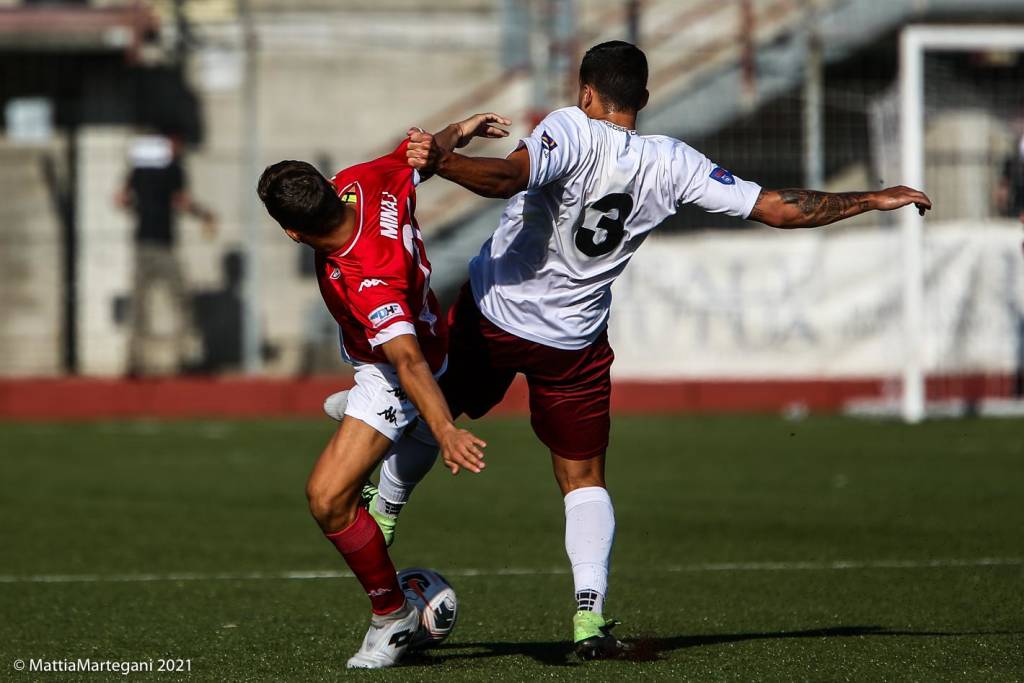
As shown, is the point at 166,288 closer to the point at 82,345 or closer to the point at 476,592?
the point at 82,345

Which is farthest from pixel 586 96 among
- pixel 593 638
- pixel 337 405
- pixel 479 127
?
pixel 593 638

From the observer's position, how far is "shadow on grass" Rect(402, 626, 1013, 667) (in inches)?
237

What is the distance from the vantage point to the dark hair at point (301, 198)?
562 centimetres

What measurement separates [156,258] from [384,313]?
1417 centimetres

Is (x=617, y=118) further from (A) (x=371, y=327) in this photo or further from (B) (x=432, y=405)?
(B) (x=432, y=405)

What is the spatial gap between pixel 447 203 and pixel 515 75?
179cm

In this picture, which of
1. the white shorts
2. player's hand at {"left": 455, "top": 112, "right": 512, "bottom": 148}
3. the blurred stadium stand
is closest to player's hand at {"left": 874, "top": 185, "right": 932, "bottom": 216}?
player's hand at {"left": 455, "top": 112, "right": 512, "bottom": 148}

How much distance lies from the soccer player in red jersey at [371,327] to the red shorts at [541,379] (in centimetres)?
29

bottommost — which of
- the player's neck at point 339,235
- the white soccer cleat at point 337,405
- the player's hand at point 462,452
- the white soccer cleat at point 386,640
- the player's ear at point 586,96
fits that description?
the white soccer cleat at point 386,640

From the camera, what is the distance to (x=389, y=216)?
582cm

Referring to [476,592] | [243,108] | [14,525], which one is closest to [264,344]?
[243,108]

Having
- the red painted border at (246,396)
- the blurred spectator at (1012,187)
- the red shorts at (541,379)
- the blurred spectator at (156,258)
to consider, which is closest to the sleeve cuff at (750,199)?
the red shorts at (541,379)

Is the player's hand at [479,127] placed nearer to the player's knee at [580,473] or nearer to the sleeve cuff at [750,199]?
the sleeve cuff at [750,199]

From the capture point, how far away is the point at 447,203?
66.9ft
